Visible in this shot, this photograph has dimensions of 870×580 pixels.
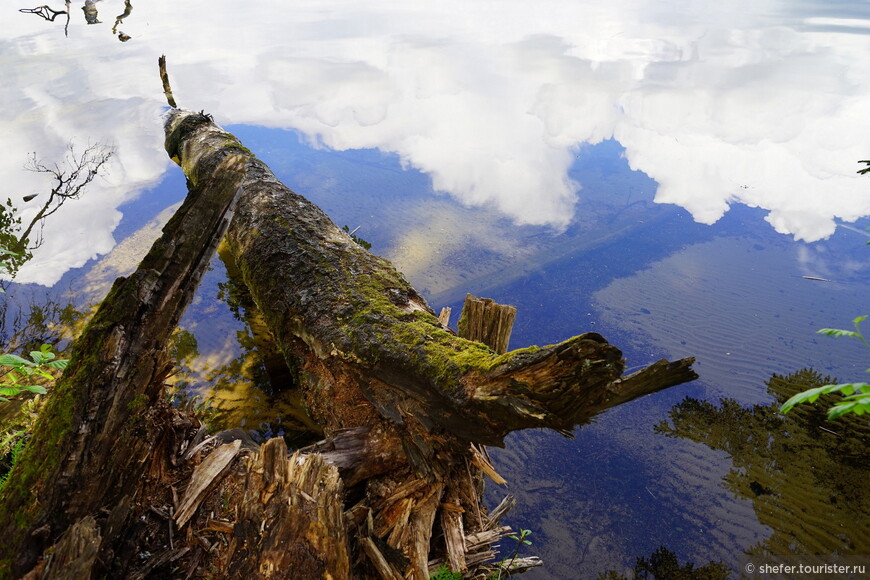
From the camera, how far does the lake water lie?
4332 millimetres

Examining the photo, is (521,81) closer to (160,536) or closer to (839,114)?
(839,114)

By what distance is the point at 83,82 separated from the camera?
12242 mm

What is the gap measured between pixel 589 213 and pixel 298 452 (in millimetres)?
6954

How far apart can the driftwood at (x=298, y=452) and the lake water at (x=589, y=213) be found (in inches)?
65.6

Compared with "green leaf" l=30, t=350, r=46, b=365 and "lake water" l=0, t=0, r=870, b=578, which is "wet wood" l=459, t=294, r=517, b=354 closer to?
"lake water" l=0, t=0, r=870, b=578

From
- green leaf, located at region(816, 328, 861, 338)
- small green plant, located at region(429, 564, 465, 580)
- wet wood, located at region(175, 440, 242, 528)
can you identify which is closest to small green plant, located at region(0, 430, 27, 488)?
wet wood, located at region(175, 440, 242, 528)

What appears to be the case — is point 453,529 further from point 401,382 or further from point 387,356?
point 387,356

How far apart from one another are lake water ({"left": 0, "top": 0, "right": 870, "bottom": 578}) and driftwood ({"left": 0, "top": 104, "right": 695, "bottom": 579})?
167cm

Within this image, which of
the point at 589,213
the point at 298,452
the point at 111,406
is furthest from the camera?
the point at 589,213

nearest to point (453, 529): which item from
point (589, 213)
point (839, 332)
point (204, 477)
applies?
point (204, 477)

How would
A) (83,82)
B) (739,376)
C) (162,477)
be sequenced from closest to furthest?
(162,477)
(739,376)
(83,82)

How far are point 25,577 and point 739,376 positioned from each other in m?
6.23

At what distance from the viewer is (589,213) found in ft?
27.3

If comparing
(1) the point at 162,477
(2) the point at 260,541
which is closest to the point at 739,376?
(2) the point at 260,541
